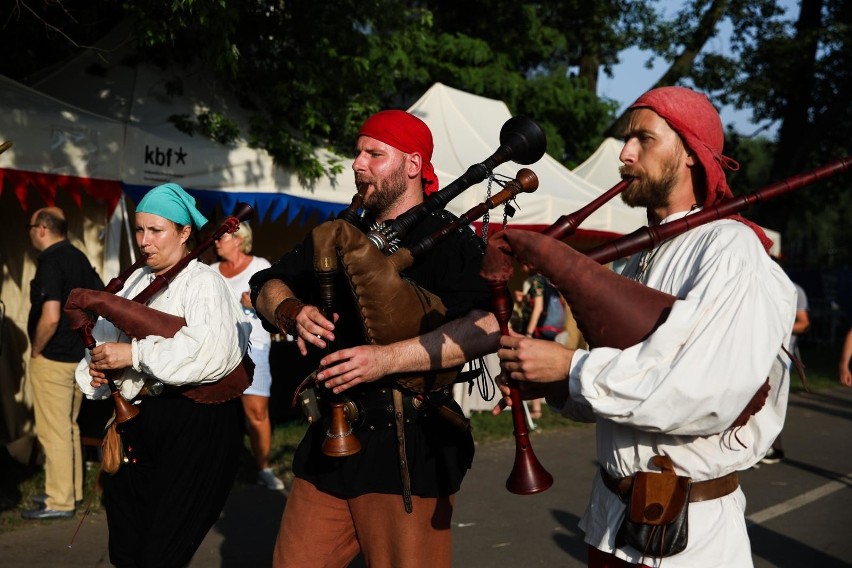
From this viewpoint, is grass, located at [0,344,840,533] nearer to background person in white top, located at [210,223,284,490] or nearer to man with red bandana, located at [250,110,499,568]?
background person in white top, located at [210,223,284,490]

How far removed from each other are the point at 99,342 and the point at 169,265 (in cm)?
45

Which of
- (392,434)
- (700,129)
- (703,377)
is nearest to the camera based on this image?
(703,377)

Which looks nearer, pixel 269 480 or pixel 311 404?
pixel 311 404

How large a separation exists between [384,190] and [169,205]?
3.69ft

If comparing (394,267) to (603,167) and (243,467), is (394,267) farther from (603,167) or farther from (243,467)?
(603,167)

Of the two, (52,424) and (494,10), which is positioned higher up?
(494,10)

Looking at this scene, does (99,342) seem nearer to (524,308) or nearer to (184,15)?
(184,15)

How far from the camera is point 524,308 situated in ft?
33.6

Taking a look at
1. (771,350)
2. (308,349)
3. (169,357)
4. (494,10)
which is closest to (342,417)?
(308,349)

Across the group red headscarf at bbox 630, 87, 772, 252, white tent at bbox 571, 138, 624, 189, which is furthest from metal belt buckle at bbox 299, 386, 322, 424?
white tent at bbox 571, 138, 624, 189

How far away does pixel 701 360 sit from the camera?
6.57 ft

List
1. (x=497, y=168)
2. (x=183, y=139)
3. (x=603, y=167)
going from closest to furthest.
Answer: (x=183, y=139) < (x=497, y=168) < (x=603, y=167)

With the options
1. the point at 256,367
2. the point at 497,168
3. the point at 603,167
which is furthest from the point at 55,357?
the point at 603,167

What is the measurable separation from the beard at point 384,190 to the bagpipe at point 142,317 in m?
0.73
